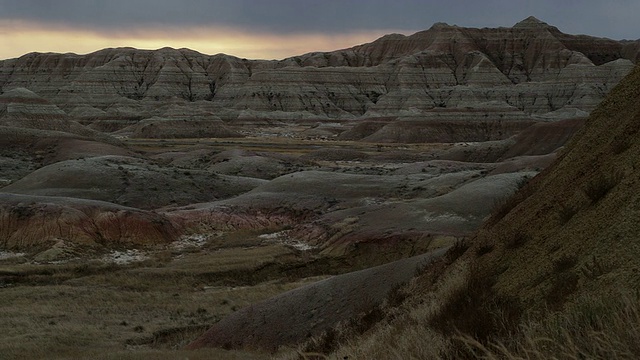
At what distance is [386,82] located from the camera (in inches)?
6983

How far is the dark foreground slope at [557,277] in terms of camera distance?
18.7ft

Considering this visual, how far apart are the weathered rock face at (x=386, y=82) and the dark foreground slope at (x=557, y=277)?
125m

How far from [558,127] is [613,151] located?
8283 centimetres

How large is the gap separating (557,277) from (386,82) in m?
172

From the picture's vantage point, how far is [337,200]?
50688 mm

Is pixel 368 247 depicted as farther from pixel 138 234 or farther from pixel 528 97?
pixel 528 97

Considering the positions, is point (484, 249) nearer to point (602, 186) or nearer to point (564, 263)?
point (602, 186)

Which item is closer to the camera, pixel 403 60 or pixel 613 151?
pixel 613 151

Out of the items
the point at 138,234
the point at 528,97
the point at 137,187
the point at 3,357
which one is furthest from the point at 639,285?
the point at 528,97

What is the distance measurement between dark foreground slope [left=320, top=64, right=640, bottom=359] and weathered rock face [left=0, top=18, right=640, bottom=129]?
125 m

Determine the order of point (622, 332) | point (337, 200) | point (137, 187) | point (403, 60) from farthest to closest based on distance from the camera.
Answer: point (403, 60) < point (137, 187) < point (337, 200) < point (622, 332)

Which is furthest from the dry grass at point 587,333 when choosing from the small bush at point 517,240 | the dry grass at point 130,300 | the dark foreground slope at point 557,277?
the dry grass at point 130,300

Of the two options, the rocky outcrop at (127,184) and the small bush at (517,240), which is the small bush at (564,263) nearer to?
the small bush at (517,240)

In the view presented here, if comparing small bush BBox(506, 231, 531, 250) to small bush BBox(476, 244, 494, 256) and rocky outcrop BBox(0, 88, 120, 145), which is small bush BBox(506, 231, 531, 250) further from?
rocky outcrop BBox(0, 88, 120, 145)
